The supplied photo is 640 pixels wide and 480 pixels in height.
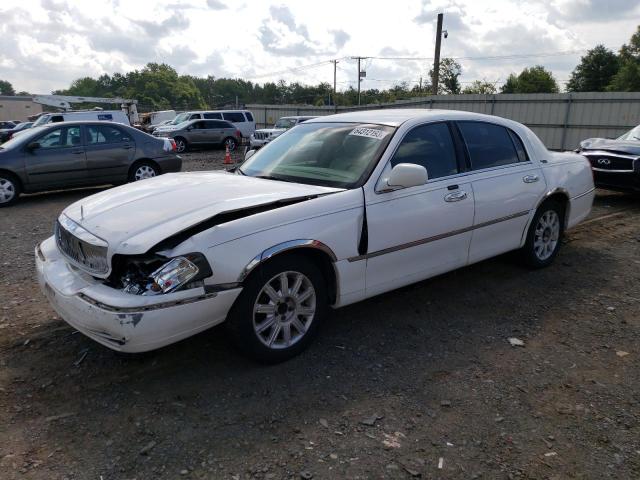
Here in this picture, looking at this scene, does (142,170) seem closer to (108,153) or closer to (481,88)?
(108,153)

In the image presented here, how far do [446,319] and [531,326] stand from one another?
2.19 feet

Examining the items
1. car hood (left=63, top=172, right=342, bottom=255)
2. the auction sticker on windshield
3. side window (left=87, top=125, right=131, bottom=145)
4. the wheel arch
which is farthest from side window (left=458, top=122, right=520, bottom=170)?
side window (left=87, top=125, right=131, bottom=145)

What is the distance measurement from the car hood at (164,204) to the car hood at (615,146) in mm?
7539

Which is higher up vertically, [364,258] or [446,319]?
[364,258]

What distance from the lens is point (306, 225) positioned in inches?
130

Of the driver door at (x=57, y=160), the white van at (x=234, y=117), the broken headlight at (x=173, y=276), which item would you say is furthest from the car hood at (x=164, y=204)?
the white van at (x=234, y=117)

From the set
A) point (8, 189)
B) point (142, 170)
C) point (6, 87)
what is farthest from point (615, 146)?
point (6, 87)

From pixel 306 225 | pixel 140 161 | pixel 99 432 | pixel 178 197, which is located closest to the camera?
pixel 99 432

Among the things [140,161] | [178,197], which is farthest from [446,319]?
[140,161]

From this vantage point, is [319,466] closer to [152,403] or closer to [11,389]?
[152,403]

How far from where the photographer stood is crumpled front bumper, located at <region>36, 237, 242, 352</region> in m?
2.81

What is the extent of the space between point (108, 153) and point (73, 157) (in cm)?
65

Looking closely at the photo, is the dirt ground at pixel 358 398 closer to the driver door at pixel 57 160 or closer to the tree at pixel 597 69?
the driver door at pixel 57 160

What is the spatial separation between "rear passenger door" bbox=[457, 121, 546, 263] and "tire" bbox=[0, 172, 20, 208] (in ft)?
27.4
